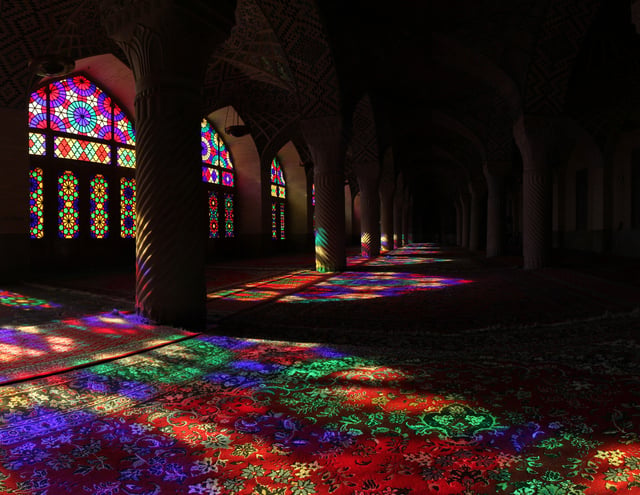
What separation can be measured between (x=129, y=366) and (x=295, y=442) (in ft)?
4.97

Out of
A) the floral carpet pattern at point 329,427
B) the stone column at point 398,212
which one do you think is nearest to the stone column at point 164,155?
the floral carpet pattern at point 329,427

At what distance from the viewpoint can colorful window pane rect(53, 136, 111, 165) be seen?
11.3 meters

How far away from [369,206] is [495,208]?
4464mm

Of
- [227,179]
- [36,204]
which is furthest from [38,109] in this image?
[227,179]

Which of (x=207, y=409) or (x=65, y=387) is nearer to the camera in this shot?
(x=207, y=409)

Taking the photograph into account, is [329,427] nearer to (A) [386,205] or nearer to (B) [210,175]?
(B) [210,175]

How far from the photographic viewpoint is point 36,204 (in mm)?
10766

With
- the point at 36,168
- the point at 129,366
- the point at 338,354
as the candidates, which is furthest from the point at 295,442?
the point at 36,168

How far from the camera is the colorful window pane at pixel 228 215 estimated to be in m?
16.8

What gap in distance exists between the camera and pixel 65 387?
2377 millimetres

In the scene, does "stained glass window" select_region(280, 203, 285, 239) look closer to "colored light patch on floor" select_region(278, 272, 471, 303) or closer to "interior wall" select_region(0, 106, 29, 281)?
"colored light patch on floor" select_region(278, 272, 471, 303)

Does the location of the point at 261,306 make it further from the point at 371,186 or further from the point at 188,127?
the point at 371,186

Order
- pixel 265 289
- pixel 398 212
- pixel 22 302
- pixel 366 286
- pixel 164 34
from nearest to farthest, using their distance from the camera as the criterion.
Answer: pixel 164 34
pixel 22 302
pixel 265 289
pixel 366 286
pixel 398 212

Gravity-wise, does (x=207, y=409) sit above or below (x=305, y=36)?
below
